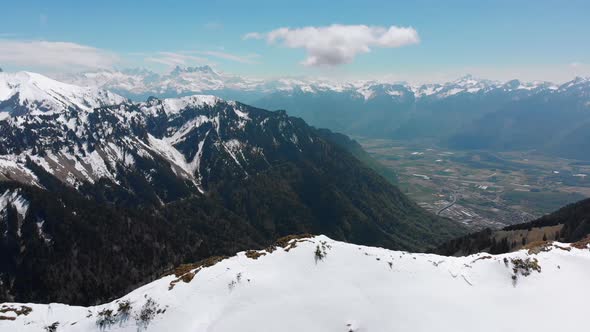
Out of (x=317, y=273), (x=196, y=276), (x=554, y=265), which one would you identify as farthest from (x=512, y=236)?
(x=196, y=276)

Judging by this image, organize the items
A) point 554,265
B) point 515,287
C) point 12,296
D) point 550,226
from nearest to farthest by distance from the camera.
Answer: point 515,287, point 554,265, point 550,226, point 12,296

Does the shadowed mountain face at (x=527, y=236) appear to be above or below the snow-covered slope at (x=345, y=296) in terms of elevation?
below

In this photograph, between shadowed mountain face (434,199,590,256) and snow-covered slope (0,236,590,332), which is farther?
shadowed mountain face (434,199,590,256)

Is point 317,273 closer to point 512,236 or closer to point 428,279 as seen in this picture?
point 428,279

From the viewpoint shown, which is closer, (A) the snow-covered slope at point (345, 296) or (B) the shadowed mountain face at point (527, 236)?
(A) the snow-covered slope at point (345, 296)

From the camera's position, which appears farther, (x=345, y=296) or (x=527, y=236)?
(x=527, y=236)

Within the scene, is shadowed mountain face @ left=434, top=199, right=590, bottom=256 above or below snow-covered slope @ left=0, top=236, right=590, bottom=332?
below

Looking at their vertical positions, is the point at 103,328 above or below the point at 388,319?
below

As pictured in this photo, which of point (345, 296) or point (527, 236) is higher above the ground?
point (345, 296)
